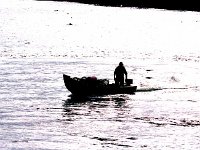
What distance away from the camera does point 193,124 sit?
136ft

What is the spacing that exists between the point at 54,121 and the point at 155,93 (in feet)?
53.3

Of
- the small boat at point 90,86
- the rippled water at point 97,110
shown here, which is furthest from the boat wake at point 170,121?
the small boat at point 90,86

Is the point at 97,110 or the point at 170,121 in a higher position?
the point at 97,110

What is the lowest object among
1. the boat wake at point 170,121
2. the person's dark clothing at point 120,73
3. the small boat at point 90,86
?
A: the boat wake at point 170,121

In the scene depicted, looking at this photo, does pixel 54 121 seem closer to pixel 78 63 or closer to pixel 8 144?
pixel 8 144

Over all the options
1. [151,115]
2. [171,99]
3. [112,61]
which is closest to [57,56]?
[112,61]

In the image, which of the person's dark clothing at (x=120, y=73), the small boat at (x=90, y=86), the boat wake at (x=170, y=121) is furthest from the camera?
the person's dark clothing at (x=120, y=73)

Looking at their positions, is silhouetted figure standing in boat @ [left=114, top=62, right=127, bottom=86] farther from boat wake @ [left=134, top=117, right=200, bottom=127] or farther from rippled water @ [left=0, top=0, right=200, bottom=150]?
boat wake @ [left=134, top=117, right=200, bottom=127]

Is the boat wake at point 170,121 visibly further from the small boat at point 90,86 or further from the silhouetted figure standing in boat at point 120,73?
the silhouetted figure standing in boat at point 120,73

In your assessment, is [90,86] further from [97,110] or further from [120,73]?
[97,110]

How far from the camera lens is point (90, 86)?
52.0 metres

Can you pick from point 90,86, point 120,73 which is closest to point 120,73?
point 120,73

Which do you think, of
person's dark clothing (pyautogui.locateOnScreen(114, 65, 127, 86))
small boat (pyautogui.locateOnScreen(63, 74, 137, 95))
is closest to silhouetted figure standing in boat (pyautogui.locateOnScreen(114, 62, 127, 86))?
person's dark clothing (pyautogui.locateOnScreen(114, 65, 127, 86))

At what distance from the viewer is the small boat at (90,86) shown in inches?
2042
